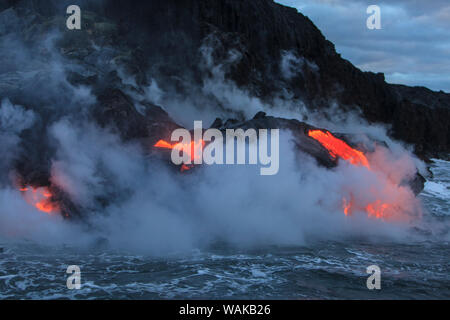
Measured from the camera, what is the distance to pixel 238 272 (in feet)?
39.4

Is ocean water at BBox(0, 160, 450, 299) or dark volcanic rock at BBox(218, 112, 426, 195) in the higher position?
dark volcanic rock at BBox(218, 112, 426, 195)

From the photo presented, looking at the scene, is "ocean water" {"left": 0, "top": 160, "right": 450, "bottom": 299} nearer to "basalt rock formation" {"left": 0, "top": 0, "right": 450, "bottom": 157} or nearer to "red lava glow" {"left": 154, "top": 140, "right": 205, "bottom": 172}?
"red lava glow" {"left": 154, "top": 140, "right": 205, "bottom": 172}

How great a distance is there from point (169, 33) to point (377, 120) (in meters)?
18.4

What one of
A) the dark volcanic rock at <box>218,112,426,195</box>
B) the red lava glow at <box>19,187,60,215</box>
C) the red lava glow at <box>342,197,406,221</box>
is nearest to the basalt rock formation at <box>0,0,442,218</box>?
the dark volcanic rock at <box>218,112,426,195</box>

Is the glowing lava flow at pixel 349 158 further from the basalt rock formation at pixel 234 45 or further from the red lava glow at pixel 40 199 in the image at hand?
the red lava glow at pixel 40 199

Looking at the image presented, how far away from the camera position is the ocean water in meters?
10.5

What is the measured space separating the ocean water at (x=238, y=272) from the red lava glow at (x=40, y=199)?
181 centimetres

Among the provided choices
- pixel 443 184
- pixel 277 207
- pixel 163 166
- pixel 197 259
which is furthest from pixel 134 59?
pixel 443 184

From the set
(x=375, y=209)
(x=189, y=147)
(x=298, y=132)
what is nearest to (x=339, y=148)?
(x=298, y=132)

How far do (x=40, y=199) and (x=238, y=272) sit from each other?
775 centimetres

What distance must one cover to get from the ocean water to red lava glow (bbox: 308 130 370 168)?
466cm

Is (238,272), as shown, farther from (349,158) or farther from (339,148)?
(339,148)

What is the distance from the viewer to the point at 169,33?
92.9 feet

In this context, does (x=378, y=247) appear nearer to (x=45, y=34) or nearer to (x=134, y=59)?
(x=134, y=59)
